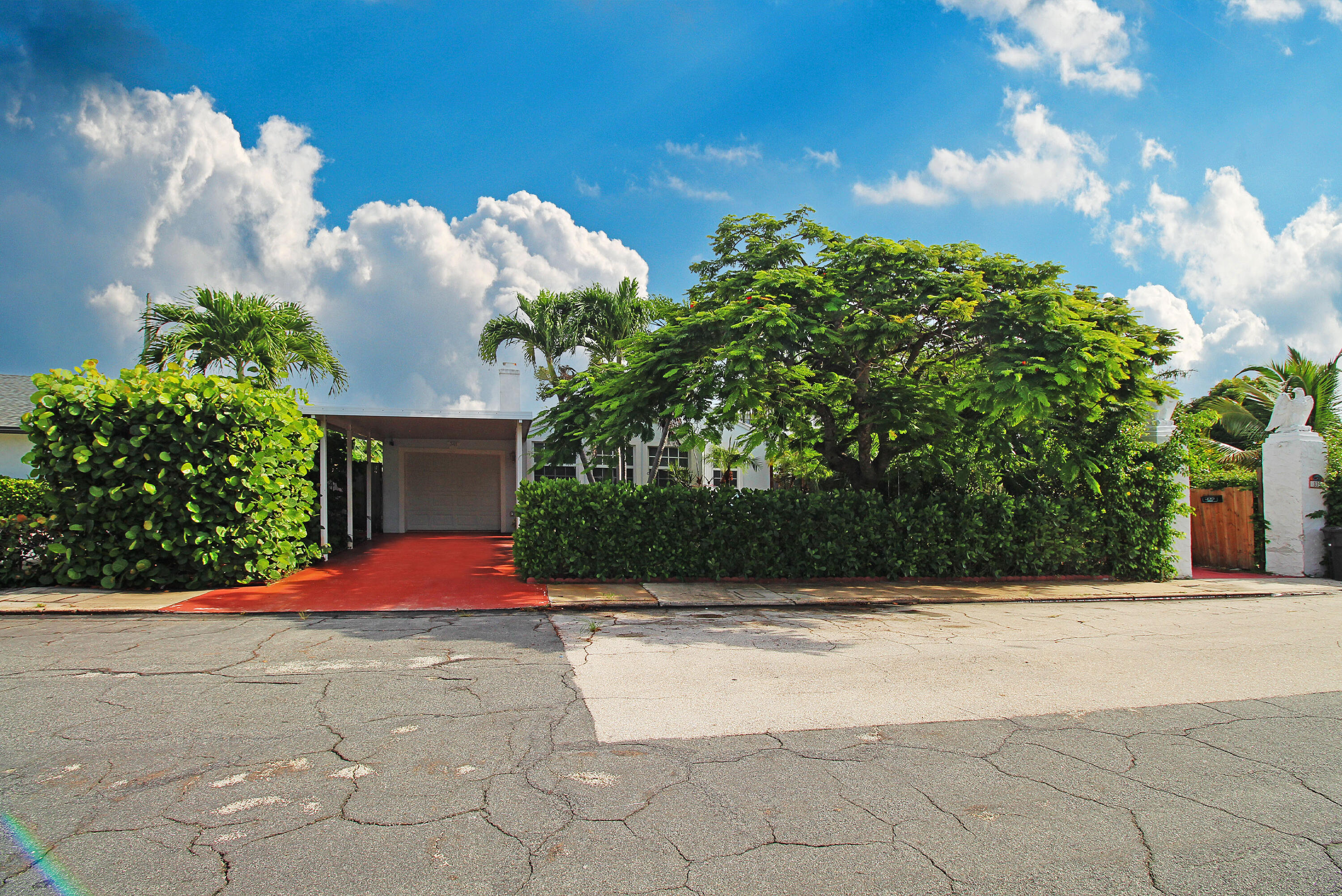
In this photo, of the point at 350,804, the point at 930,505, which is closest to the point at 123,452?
the point at 350,804

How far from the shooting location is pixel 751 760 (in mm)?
4016

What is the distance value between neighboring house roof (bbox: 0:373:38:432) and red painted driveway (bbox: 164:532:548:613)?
12.8 metres

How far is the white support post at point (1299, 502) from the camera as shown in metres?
14.5

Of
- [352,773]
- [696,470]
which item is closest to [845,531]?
[696,470]

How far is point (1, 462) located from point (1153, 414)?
28451 mm

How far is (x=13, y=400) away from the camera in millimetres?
22109

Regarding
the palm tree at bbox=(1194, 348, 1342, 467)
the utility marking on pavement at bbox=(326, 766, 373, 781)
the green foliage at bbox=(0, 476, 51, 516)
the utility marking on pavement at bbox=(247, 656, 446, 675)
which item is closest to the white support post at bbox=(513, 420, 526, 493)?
the green foliage at bbox=(0, 476, 51, 516)

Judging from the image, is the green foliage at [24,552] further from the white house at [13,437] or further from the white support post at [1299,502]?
the white support post at [1299,502]

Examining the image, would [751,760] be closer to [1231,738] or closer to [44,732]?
[1231,738]

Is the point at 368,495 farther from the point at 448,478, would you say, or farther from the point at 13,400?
the point at 13,400

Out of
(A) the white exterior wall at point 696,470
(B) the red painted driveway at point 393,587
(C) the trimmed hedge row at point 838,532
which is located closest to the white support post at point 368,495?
(B) the red painted driveway at point 393,587

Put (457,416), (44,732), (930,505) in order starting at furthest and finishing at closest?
(457,416) < (930,505) < (44,732)

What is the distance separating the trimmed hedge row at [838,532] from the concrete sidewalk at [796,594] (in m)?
0.36

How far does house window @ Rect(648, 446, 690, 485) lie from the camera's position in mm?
19453
